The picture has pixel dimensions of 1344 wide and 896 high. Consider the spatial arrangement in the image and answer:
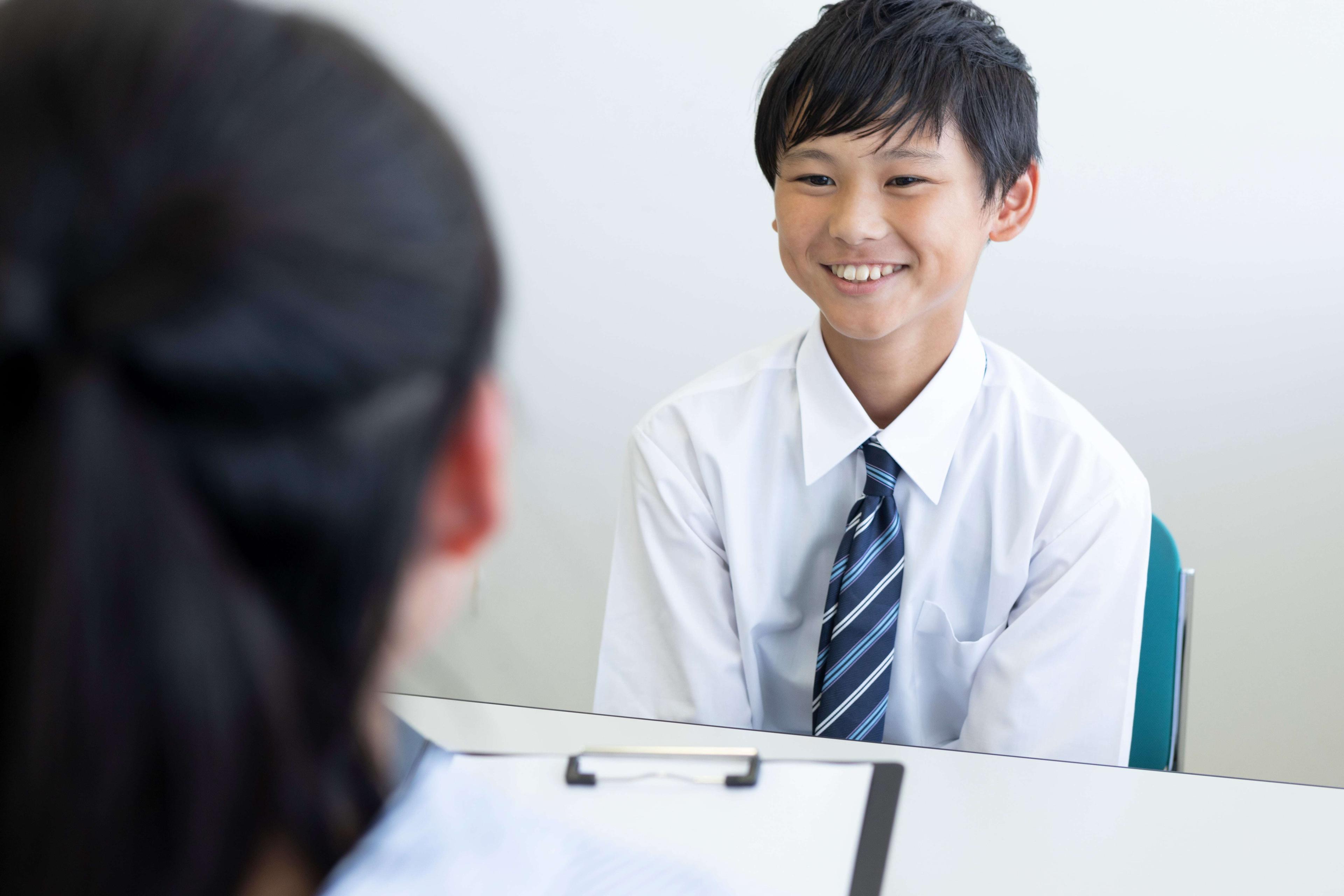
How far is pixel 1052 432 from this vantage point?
1.12 meters

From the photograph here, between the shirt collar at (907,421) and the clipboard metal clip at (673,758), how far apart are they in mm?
389

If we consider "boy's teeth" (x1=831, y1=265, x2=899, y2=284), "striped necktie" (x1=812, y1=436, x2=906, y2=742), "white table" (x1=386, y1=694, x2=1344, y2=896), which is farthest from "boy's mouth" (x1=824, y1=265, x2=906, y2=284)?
"white table" (x1=386, y1=694, x2=1344, y2=896)

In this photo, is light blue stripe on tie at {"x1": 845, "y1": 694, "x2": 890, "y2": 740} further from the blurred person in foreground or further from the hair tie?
the hair tie

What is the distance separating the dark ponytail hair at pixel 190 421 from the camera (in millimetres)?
288

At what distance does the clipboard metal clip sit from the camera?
79cm

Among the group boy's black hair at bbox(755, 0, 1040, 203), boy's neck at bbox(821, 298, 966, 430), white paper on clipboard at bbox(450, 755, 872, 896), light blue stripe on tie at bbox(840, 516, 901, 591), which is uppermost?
boy's black hair at bbox(755, 0, 1040, 203)

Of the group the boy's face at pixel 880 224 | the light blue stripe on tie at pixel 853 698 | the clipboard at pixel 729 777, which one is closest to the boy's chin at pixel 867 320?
the boy's face at pixel 880 224

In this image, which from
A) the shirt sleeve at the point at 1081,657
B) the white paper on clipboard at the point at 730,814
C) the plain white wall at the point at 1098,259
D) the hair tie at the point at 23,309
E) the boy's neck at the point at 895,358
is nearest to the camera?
the hair tie at the point at 23,309

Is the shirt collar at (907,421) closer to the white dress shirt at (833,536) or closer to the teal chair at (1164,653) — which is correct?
the white dress shirt at (833,536)

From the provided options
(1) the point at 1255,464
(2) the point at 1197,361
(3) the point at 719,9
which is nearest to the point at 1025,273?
(2) the point at 1197,361

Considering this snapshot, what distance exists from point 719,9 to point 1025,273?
2.12ft

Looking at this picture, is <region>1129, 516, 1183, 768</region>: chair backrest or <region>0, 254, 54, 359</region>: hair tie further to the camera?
<region>1129, 516, 1183, 768</region>: chair backrest

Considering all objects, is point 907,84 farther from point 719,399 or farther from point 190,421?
point 190,421

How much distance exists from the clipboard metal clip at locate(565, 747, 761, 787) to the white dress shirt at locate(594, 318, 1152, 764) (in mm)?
296
